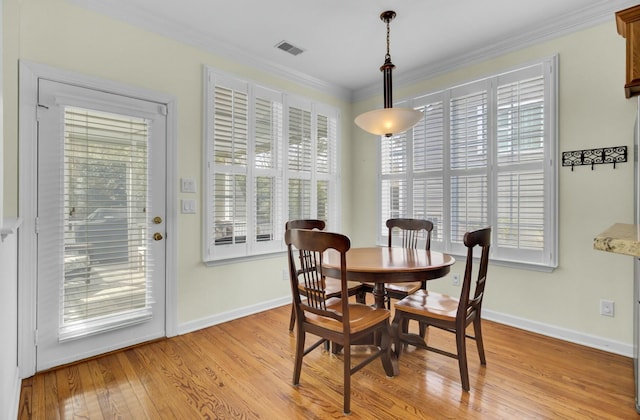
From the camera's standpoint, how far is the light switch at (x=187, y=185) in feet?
9.67

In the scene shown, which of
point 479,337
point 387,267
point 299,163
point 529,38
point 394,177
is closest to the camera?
point 387,267

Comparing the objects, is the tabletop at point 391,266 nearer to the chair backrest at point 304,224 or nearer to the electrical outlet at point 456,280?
the chair backrest at point 304,224

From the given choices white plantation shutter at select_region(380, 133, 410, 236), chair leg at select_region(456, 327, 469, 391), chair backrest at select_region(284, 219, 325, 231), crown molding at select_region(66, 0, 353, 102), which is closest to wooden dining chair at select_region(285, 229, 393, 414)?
chair leg at select_region(456, 327, 469, 391)

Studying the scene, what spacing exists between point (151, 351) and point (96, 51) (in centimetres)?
240

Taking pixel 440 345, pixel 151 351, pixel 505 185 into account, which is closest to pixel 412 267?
pixel 440 345

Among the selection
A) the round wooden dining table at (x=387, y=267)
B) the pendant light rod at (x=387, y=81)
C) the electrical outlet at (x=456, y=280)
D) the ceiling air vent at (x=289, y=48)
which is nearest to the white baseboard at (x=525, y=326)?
the electrical outlet at (x=456, y=280)

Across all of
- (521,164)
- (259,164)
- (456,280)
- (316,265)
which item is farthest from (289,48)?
(456,280)

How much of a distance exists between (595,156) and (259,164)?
3027mm

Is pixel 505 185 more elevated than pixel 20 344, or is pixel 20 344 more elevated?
pixel 505 185

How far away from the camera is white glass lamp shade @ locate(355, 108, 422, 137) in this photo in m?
2.40

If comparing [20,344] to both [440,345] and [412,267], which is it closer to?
[412,267]

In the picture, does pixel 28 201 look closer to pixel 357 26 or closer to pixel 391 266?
pixel 391 266

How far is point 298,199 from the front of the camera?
13.0ft

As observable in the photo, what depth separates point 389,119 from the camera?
2436 mm
